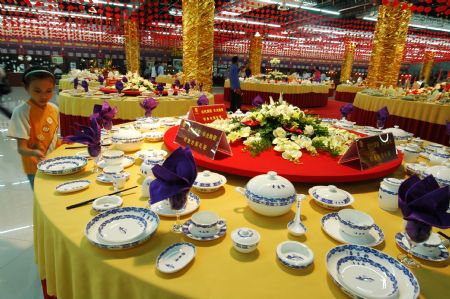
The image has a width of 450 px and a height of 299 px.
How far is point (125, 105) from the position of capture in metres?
4.23

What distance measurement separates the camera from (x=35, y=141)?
203cm

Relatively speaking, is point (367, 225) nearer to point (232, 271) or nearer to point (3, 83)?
point (232, 271)

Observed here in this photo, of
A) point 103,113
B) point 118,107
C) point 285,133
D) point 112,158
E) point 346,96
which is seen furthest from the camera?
point 346,96

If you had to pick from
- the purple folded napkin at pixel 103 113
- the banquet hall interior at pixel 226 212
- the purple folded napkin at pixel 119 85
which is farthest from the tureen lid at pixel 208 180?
the purple folded napkin at pixel 119 85

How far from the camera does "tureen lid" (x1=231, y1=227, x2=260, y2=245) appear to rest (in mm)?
963

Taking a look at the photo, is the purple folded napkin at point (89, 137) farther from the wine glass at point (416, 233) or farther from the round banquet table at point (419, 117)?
the round banquet table at point (419, 117)

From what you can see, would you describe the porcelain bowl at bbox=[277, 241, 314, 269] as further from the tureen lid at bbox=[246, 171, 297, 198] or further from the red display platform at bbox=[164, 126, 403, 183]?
the red display platform at bbox=[164, 126, 403, 183]

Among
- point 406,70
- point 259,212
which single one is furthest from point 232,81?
point 406,70

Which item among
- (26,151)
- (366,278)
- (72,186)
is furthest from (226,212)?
(26,151)

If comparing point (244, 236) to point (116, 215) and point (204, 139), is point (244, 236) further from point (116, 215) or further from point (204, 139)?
point (204, 139)

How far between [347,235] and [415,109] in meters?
4.76

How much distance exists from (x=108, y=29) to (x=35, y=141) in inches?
647

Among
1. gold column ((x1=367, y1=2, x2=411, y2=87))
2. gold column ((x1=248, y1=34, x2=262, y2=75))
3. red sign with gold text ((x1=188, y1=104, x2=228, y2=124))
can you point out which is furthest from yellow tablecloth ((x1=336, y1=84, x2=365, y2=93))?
red sign with gold text ((x1=188, y1=104, x2=228, y2=124))

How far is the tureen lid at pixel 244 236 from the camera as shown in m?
0.96
